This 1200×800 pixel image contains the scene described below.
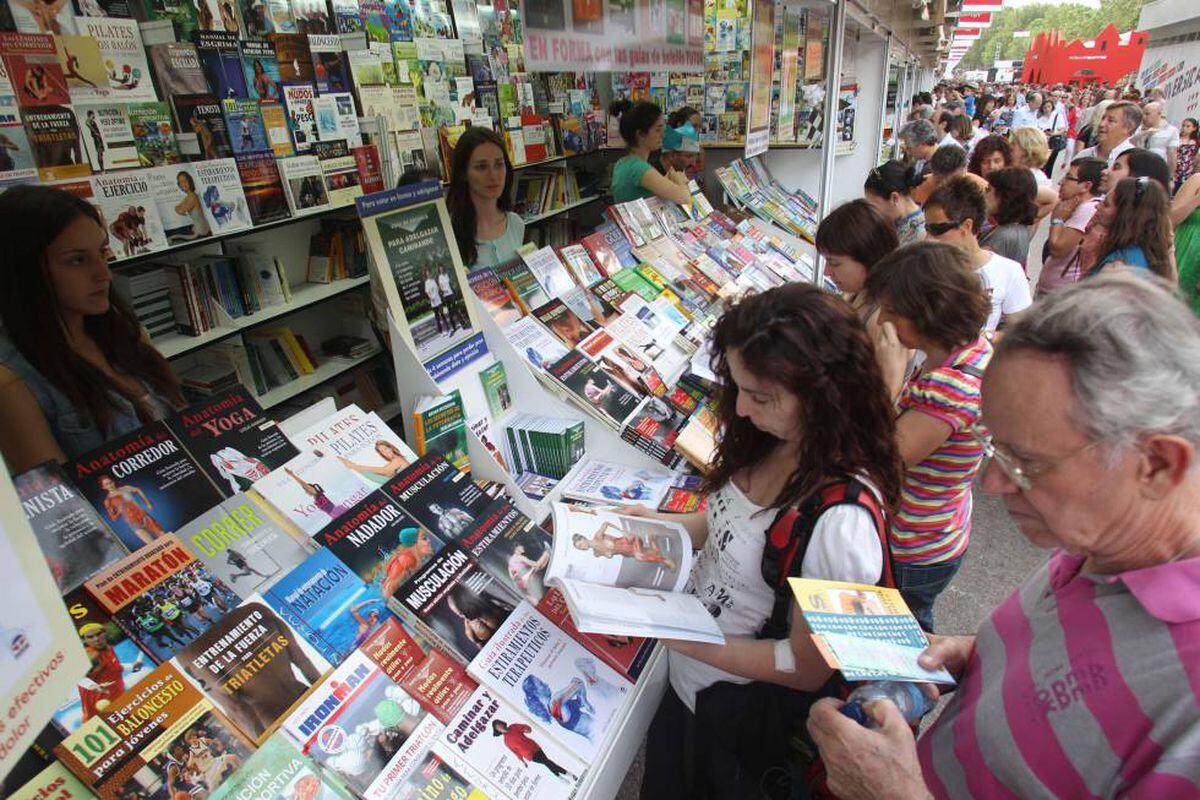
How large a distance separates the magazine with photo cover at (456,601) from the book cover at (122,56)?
8.71ft

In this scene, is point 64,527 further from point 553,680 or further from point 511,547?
point 553,680

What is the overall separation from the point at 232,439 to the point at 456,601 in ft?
1.82

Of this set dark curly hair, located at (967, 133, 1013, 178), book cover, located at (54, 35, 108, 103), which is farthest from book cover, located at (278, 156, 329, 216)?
dark curly hair, located at (967, 133, 1013, 178)

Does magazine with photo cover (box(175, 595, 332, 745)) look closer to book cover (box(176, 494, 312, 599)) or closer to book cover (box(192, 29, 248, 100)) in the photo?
book cover (box(176, 494, 312, 599))

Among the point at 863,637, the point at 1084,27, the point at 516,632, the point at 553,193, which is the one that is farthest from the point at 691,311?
the point at 1084,27

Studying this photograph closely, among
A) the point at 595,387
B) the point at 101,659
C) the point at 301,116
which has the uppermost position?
the point at 301,116

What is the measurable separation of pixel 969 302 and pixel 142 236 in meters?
3.16

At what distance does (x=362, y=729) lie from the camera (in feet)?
3.46

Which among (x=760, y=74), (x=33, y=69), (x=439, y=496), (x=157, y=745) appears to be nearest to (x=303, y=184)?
(x=33, y=69)

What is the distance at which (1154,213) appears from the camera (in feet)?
9.29

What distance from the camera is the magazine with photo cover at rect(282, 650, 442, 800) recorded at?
39.5 inches

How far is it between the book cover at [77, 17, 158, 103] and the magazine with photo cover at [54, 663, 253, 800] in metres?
2.73

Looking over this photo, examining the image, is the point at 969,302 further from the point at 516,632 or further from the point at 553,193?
the point at 553,193

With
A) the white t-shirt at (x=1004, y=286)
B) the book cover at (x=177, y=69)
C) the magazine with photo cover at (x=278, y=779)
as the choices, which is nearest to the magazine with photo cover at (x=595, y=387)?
the magazine with photo cover at (x=278, y=779)
